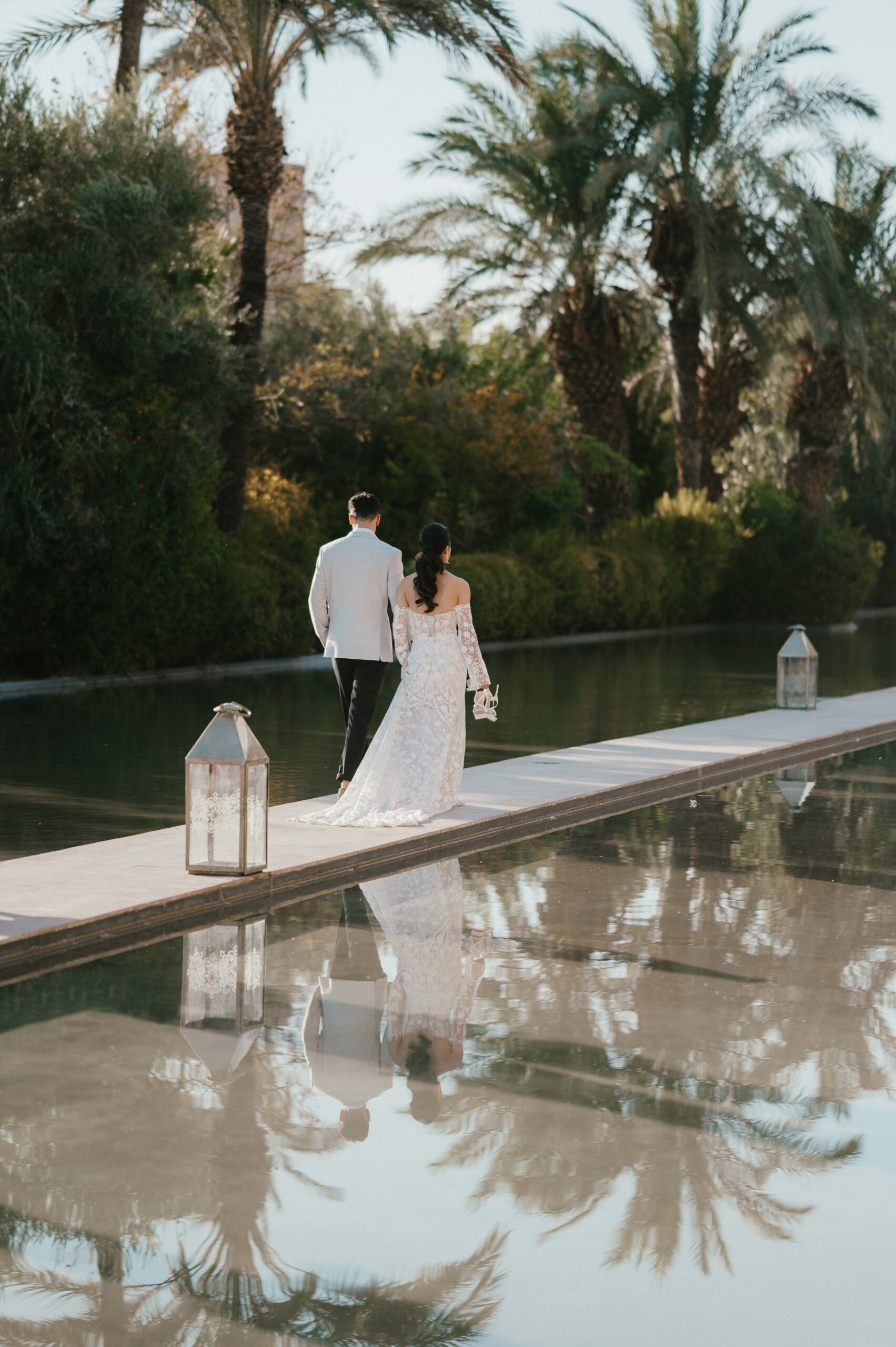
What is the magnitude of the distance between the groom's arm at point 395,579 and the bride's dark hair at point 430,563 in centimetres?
14

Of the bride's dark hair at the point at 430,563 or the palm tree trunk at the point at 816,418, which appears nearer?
the bride's dark hair at the point at 430,563

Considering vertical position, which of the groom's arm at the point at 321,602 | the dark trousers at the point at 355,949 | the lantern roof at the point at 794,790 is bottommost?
the dark trousers at the point at 355,949

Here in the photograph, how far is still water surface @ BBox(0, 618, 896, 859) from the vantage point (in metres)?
10.6

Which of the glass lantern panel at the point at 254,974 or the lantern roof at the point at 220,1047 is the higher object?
the glass lantern panel at the point at 254,974

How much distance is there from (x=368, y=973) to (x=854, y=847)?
411 cm

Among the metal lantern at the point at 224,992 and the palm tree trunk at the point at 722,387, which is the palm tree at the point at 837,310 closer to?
the palm tree trunk at the point at 722,387

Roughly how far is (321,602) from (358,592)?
0.91ft

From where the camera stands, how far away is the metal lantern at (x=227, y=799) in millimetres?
7719

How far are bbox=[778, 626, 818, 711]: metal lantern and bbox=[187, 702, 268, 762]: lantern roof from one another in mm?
9665

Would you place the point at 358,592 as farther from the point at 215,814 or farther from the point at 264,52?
the point at 264,52

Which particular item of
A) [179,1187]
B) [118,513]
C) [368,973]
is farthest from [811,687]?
[179,1187]

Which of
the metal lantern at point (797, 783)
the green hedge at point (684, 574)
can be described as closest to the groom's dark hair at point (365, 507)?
the metal lantern at point (797, 783)

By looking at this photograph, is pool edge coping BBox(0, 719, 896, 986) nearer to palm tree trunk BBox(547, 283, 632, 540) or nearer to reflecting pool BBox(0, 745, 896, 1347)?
reflecting pool BBox(0, 745, 896, 1347)

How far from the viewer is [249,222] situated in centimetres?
2342
